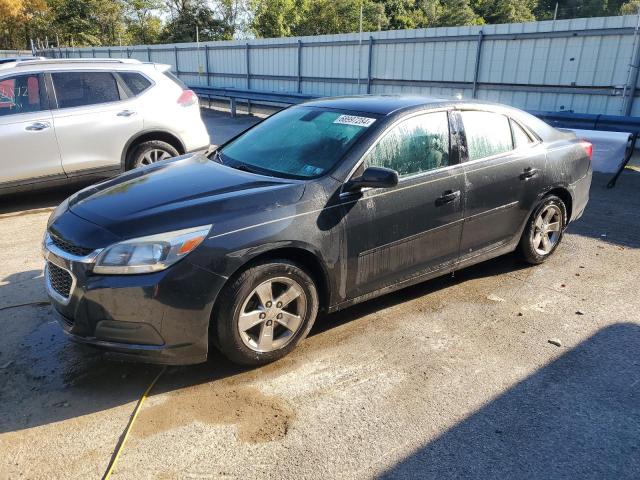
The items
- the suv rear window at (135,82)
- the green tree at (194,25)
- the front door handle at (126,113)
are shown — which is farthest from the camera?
the green tree at (194,25)

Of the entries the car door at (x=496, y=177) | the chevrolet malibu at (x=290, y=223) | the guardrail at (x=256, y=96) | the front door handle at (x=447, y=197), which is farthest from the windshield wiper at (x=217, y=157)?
the guardrail at (x=256, y=96)

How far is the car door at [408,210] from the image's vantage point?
3.63m

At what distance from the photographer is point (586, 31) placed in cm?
1068

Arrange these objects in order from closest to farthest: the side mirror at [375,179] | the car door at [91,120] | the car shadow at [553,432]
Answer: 1. the car shadow at [553,432]
2. the side mirror at [375,179]
3. the car door at [91,120]

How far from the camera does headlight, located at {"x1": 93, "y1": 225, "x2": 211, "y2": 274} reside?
2.95 m

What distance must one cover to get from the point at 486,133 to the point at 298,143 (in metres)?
1.60

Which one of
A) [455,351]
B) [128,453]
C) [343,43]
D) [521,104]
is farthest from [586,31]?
[128,453]

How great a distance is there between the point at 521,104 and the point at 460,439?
35.7ft

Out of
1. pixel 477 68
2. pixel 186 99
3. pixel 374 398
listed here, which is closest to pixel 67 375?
pixel 374 398

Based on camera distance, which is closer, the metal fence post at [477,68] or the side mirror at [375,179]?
the side mirror at [375,179]

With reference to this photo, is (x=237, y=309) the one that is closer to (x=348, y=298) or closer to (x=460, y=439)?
(x=348, y=298)

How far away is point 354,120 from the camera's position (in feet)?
13.0

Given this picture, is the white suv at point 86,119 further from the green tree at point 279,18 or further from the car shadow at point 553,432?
the green tree at point 279,18

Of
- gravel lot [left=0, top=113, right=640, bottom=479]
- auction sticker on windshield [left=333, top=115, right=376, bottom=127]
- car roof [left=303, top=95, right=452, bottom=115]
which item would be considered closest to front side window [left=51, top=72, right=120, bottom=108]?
gravel lot [left=0, top=113, right=640, bottom=479]
